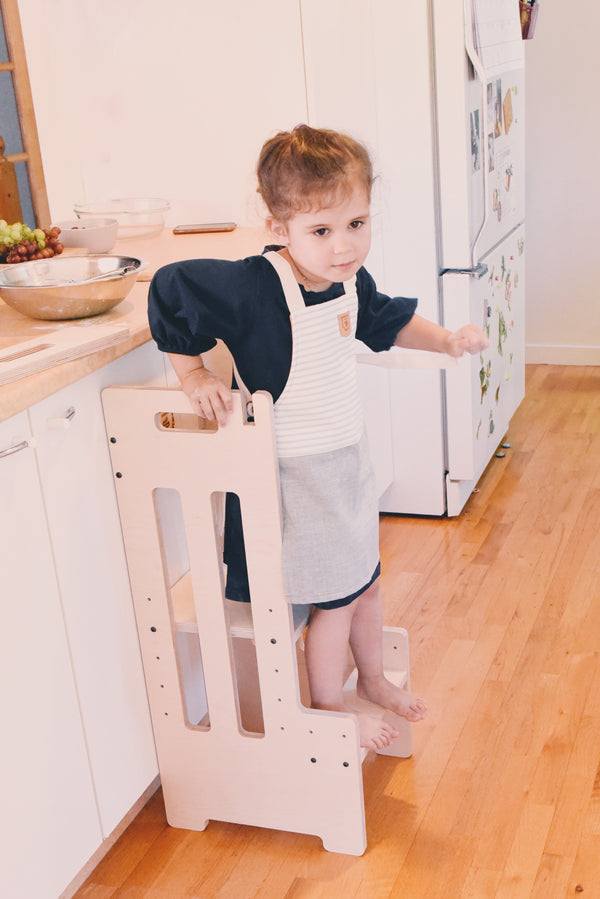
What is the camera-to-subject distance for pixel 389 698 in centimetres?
164

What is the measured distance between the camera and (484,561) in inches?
95.9

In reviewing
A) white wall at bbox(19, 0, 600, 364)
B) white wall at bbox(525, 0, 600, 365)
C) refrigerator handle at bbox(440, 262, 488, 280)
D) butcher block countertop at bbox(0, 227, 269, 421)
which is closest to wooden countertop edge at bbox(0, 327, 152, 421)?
butcher block countertop at bbox(0, 227, 269, 421)

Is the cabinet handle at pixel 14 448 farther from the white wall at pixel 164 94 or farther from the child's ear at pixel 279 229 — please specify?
the white wall at pixel 164 94

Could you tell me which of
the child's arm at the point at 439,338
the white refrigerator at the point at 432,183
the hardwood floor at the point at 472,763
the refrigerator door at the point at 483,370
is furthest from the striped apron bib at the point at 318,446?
the refrigerator door at the point at 483,370

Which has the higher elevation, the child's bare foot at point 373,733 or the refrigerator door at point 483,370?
the refrigerator door at point 483,370

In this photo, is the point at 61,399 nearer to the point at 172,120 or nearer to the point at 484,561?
the point at 172,120

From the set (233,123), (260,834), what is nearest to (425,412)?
(233,123)

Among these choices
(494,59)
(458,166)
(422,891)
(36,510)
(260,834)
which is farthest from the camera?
(494,59)

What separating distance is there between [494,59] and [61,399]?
1724mm

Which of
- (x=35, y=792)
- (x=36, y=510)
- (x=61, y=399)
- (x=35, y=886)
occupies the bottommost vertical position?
(x=35, y=886)

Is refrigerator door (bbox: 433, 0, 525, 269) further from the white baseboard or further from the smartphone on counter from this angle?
the white baseboard

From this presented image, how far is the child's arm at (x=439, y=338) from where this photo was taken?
1.50 metres

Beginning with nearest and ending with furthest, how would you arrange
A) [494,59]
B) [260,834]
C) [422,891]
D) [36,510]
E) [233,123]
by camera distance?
[36,510]
[422,891]
[260,834]
[233,123]
[494,59]

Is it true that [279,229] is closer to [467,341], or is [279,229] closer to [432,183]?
[467,341]
